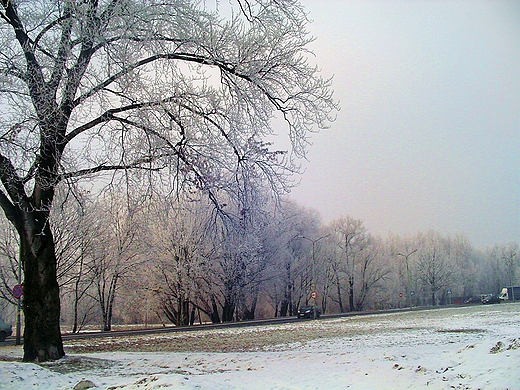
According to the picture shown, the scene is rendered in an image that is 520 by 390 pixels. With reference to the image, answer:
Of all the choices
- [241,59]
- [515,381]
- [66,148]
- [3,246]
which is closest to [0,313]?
[3,246]

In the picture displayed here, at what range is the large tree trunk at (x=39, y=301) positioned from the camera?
13.2m

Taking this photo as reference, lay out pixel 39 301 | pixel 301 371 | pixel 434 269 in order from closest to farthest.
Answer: pixel 301 371, pixel 39 301, pixel 434 269

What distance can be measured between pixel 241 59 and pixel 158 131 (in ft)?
9.78

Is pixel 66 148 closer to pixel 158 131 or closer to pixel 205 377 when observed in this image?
pixel 158 131

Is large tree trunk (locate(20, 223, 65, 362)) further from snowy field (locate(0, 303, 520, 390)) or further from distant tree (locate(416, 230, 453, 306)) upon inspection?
distant tree (locate(416, 230, 453, 306))

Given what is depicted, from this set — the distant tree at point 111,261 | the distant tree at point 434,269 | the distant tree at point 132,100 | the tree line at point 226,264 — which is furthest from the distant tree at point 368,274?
the distant tree at point 132,100

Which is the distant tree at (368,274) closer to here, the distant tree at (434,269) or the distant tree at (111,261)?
the distant tree at (434,269)

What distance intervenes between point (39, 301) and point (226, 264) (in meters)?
28.8

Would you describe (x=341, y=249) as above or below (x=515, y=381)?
above

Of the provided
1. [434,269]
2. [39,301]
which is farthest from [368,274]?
[39,301]

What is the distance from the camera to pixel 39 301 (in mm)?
13414

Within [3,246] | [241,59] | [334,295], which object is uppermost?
[241,59]

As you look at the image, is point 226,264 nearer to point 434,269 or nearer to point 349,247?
point 349,247

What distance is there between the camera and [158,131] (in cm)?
1388
